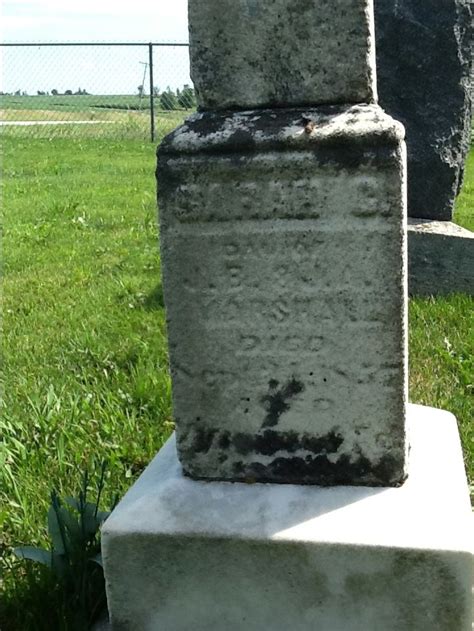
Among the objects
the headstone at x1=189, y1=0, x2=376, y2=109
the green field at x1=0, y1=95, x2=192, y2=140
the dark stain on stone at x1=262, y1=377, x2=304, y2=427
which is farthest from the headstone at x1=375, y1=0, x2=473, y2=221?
the green field at x1=0, y1=95, x2=192, y2=140

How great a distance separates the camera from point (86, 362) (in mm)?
3875

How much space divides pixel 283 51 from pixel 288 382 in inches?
28.4

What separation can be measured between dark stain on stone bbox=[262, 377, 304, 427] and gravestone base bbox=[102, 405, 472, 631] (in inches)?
6.6

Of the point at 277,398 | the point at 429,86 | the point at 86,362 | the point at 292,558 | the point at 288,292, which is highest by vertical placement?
the point at 429,86

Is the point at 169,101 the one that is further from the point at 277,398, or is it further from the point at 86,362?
the point at 277,398

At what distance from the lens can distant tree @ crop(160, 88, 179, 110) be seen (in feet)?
63.1

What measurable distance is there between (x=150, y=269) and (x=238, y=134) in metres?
3.83

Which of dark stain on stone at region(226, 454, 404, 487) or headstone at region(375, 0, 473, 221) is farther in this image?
headstone at region(375, 0, 473, 221)

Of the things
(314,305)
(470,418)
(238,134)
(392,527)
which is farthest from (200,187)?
(470,418)

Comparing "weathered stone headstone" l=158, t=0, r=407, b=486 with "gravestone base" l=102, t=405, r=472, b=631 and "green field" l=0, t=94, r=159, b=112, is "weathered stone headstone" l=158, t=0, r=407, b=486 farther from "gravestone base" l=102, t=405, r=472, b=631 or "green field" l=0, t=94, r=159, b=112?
"green field" l=0, t=94, r=159, b=112

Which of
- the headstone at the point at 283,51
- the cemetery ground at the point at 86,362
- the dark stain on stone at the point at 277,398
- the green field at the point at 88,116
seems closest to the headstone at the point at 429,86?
the cemetery ground at the point at 86,362

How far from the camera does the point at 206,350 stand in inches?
77.3

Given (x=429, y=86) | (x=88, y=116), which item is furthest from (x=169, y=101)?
(x=429, y=86)

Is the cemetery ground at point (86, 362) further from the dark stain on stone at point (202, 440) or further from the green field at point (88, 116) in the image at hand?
the green field at point (88, 116)
